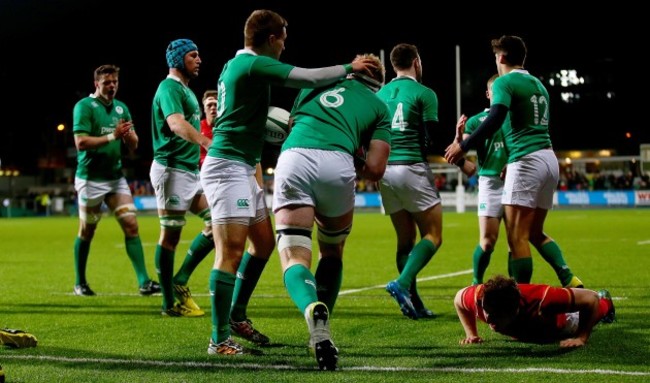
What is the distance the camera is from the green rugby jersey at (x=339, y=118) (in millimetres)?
5422

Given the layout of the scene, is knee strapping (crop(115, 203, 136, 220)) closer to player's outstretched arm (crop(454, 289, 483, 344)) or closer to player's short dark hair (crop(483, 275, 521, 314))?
player's outstretched arm (crop(454, 289, 483, 344))

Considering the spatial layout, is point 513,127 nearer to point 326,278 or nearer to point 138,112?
point 326,278

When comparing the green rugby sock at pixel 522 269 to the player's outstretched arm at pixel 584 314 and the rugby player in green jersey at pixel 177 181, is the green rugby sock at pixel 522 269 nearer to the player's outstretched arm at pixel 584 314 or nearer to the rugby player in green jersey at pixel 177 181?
the player's outstretched arm at pixel 584 314

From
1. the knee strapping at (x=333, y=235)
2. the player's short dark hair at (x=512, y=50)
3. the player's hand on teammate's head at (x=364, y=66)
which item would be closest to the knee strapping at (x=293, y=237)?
the knee strapping at (x=333, y=235)

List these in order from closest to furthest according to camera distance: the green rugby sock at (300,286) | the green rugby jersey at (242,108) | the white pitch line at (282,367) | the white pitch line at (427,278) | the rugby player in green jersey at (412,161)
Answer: the white pitch line at (282,367)
the green rugby sock at (300,286)
the green rugby jersey at (242,108)
the rugby player in green jersey at (412,161)
the white pitch line at (427,278)

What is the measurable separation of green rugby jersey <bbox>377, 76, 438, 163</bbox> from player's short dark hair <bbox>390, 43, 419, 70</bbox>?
16 cm

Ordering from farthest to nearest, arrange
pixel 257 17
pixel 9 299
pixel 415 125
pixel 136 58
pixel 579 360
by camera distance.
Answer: pixel 136 58 < pixel 9 299 < pixel 415 125 < pixel 257 17 < pixel 579 360

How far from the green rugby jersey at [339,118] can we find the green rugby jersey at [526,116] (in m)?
1.92

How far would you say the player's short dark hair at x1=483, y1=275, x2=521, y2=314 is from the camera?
5.45m

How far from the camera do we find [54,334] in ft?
22.6

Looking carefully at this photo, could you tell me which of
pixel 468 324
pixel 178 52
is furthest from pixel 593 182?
pixel 468 324

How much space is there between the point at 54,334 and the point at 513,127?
4023mm

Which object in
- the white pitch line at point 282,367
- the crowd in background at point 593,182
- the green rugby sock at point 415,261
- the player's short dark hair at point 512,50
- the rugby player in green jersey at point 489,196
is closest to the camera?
the white pitch line at point 282,367

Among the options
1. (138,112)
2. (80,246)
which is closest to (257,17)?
(80,246)
